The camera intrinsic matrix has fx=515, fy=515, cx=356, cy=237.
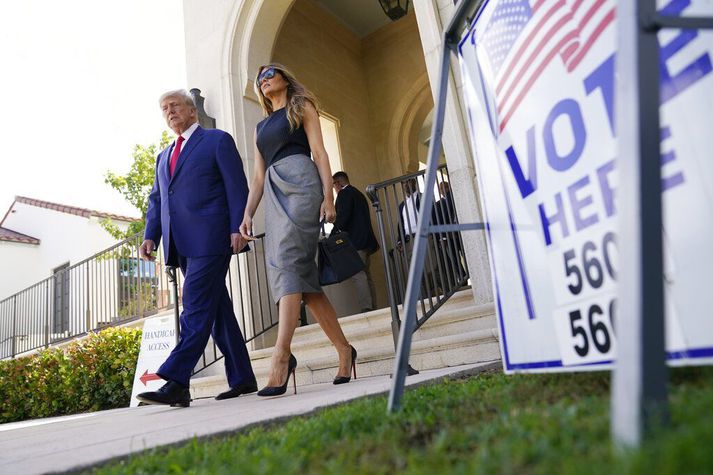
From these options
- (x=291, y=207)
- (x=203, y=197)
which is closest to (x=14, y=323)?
(x=203, y=197)

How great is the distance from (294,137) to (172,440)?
→ 1.91 m

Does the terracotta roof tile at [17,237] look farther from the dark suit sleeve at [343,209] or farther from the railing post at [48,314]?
the dark suit sleeve at [343,209]

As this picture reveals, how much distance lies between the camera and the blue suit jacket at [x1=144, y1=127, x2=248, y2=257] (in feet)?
9.84

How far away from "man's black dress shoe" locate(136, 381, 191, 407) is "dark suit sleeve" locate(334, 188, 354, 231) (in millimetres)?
3010

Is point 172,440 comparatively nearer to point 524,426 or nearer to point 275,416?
point 275,416

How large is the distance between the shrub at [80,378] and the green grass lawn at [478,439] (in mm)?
5909

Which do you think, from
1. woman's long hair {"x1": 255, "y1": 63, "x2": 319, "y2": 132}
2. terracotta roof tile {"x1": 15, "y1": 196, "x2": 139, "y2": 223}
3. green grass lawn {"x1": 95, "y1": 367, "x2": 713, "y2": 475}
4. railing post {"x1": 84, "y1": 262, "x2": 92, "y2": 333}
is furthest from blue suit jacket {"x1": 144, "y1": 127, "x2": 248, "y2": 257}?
terracotta roof tile {"x1": 15, "y1": 196, "x2": 139, "y2": 223}

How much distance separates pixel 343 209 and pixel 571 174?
14.4ft

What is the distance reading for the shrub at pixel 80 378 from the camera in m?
6.64

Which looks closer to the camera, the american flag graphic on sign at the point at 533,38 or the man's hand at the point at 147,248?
the american flag graphic on sign at the point at 533,38

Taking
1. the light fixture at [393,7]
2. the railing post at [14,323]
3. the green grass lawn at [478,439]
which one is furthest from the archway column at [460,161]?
the railing post at [14,323]

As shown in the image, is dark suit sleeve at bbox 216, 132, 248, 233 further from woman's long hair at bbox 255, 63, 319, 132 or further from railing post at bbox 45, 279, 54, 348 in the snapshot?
railing post at bbox 45, 279, 54, 348

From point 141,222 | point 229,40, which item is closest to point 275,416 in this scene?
point 229,40

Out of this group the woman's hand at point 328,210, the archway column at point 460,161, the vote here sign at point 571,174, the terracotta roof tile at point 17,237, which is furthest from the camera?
the terracotta roof tile at point 17,237
